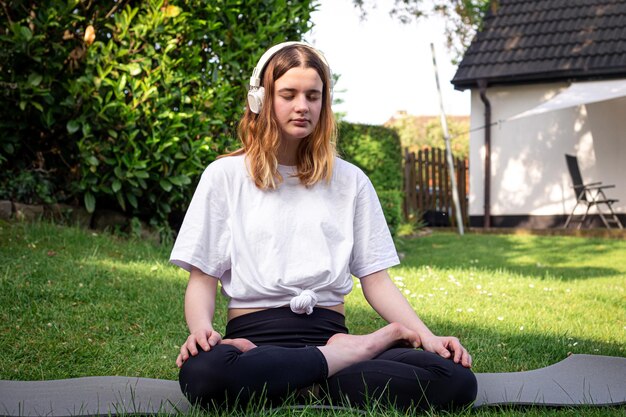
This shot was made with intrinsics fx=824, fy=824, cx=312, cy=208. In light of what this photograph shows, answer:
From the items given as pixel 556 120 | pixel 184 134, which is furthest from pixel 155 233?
pixel 556 120

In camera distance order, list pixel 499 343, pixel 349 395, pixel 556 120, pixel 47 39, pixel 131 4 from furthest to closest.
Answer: pixel 556 120, pixel 131 4, pixel 47 39, pixel 499 343, pixel 349 395

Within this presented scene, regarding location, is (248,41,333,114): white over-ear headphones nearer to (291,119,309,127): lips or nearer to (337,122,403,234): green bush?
(291,119,309,127): lips

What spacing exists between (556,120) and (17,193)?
11.4 meters

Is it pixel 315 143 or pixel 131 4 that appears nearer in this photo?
pixel 315 143

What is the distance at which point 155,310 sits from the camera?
5043 millimetres

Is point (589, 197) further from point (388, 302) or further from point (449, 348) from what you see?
point (449, 348)

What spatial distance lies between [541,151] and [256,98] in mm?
13428

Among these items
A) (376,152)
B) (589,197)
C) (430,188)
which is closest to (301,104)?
(376,152)

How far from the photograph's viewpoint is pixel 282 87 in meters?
3.10

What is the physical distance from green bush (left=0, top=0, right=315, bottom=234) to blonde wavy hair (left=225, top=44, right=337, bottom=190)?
11.8ft

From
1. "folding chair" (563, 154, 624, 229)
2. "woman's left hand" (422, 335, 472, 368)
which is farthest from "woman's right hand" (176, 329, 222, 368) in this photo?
"folding chair" (563, 154, 624, 229)

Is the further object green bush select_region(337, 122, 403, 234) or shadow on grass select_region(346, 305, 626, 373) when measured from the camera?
green bush select_region(337, 122, 403, 234)

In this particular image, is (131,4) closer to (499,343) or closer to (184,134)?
(184,134)

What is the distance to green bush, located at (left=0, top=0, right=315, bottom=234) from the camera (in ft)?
21.4
